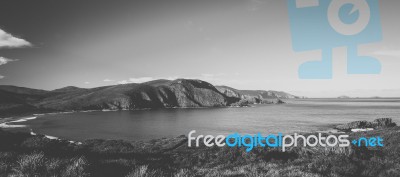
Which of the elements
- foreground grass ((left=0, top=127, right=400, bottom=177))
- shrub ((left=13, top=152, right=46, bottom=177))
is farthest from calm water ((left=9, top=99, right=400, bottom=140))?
shrub ((left=13, top=152, right=46, bottom=177))

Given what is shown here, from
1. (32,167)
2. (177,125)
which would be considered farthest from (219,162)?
(177,125)

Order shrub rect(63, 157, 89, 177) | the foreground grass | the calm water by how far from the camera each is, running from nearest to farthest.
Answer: shrub rect(63, 157, 89, 177)
the foreground grass
the calm water

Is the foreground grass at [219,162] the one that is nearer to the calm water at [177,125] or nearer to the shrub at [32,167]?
the shrub at [32,167]

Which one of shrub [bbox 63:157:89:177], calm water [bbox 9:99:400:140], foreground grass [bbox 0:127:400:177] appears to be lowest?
calm water [bbox 9:99:400:140]

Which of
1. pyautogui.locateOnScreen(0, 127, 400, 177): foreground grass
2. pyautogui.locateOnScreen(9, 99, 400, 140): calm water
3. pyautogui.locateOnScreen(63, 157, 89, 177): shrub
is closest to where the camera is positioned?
pyautogui.locateOnScreen(63, 157, 89, 177): shrub

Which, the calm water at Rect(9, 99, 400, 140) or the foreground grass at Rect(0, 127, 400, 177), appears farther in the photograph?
the calm water at Rect(9, 99, 400, 140)

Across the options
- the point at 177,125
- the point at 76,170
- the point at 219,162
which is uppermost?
the point at 76,170

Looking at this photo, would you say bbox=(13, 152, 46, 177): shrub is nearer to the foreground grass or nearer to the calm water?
the foreground grass

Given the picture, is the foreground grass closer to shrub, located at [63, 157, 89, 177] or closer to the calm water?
shrub, located at [63, 157, 89, 177]

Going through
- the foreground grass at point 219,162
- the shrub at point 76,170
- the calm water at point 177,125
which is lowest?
the calm water at point 177,125

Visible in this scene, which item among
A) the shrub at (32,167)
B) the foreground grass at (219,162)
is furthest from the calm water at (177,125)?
the shrub at (32,167)

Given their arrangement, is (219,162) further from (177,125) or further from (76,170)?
(177,125)

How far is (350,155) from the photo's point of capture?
12.9 meters

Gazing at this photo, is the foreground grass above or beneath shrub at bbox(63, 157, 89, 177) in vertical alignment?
beneath
